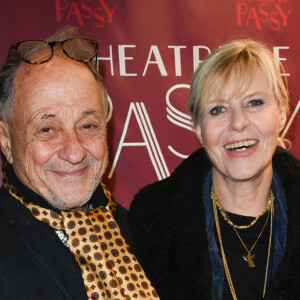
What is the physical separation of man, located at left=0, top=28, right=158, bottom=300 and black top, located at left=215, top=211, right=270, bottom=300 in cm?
42

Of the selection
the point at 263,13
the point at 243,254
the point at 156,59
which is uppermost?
the point at 263,13

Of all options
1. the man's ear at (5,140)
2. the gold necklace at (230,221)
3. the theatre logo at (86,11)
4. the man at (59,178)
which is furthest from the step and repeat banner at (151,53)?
the man's ear at (5,140)

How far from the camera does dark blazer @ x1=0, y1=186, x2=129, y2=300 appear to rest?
64.8 inches

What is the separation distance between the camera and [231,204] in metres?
2.38

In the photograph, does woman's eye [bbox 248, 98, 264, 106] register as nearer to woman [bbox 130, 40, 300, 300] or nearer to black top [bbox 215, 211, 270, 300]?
woman [bbox 130, 40, 300, 300]

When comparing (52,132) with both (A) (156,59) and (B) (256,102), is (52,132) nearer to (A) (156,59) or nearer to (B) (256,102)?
(B) (256,102)

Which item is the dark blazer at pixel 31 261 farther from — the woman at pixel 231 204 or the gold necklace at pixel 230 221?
the gold necklace at pixel 230 221

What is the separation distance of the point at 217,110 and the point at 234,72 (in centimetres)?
18

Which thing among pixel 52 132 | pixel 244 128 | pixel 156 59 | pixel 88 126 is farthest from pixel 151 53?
pixel 52 132

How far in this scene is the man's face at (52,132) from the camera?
6.18 feet

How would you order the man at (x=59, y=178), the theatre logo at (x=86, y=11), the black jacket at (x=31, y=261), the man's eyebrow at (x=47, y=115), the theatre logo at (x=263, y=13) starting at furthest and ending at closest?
the theatre logo at (x=263, y=13) → the theatre logo at (x=86, y=11) → the man's eyebrow at (x=47, y=115) → the man at (x=59, y=178) → the black jacket at (x=31, y=261)

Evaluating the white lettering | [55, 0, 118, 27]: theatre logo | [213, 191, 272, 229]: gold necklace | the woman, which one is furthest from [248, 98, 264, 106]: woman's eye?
[55, 0, 118, 27]: theatre logo

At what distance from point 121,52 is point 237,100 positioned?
1003mm

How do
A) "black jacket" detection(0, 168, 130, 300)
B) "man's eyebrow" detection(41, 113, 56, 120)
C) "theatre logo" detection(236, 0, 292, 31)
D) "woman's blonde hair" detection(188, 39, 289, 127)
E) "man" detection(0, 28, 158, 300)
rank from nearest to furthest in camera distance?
"black jacket" detection(0, 168, 130, 300)
"man" detection(0, 28, 158, 300)
"man's eyebrow" detection(41, 113, 56, 120)
"woman's blonde hair" detection(188, 39, 289, 127)
"theatre logo" detection(236, 0, 292, 31)
